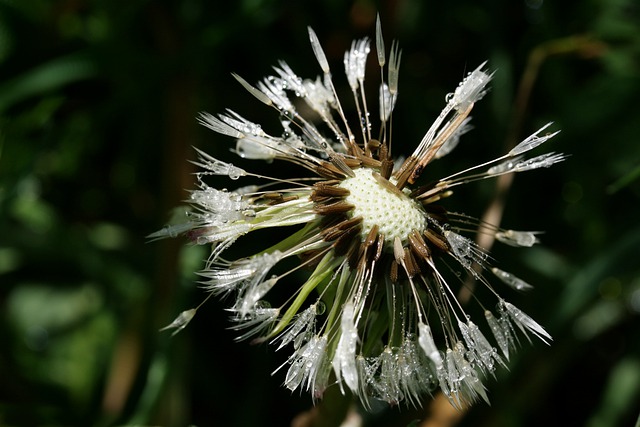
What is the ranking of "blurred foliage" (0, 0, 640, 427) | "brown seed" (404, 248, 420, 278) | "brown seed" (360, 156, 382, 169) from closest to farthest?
"brown seed" (404, 248, 420, 278) → "brown seed" (360, 156, 382, 169) → "blurred foliage" (0, 0, 640, 427)

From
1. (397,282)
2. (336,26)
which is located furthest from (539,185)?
(397,282)

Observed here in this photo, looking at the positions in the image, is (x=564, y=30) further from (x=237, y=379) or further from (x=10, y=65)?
(x=10, y=65)

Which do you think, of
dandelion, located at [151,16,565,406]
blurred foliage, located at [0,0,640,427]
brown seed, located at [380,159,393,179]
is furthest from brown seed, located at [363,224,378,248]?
blurred foliage, located at [0,0,640,427]

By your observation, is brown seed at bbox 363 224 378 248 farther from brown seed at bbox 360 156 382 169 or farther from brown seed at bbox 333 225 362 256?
brown seed at bbox 360 156 382 169

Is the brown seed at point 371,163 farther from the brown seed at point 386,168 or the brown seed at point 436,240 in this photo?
the brown seed at point 436,240

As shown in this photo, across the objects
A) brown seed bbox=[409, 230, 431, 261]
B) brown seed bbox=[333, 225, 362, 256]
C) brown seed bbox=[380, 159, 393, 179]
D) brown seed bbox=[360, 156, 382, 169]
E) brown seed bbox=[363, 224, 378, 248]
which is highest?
brown seed bbox=[360, 156, 382, 169]

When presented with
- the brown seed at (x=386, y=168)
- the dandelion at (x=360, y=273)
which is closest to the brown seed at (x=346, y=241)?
the dandelion at (x=360, y=273)

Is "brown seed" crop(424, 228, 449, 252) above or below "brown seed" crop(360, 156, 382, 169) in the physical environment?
below
